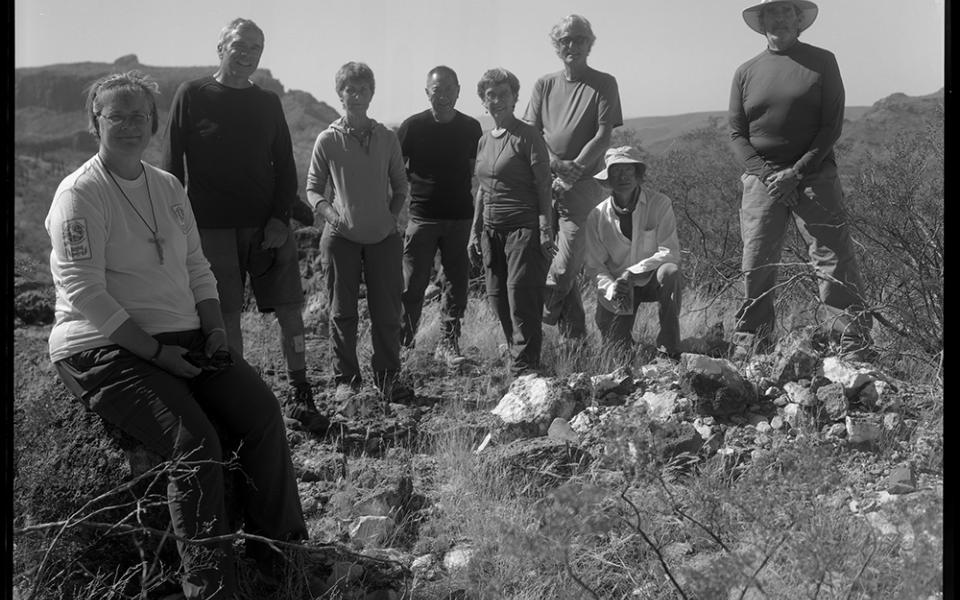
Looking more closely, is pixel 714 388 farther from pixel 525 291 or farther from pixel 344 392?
pixel 344 392

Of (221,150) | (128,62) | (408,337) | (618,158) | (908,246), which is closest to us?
(908,246)

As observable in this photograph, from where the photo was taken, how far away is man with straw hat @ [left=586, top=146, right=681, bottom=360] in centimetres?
628

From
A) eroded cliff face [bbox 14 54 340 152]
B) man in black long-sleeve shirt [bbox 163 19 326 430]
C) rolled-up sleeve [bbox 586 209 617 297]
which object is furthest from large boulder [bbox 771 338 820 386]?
eroded cliff face [bbox 14 54 340 152]

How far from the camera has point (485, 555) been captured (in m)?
3.68

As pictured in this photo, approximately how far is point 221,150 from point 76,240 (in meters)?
1.75

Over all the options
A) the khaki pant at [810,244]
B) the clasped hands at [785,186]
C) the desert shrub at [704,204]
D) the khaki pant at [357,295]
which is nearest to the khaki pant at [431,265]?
the khaki pant at [357,295]

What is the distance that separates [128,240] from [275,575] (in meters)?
1.29

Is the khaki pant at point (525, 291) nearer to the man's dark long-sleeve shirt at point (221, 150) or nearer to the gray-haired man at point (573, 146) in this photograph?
the gray-haired man at point (573, 146)

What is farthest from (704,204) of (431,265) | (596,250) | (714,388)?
(714,388)

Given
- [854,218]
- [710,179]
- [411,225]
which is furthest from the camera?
[710,179]

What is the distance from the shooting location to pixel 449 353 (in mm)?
6637

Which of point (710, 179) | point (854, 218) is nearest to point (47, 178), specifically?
point (710, 179)

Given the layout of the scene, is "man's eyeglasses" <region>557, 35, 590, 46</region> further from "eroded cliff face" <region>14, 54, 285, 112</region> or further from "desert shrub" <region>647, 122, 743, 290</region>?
"eroded cliff face" <region>14, 54, 285, 112</region>
